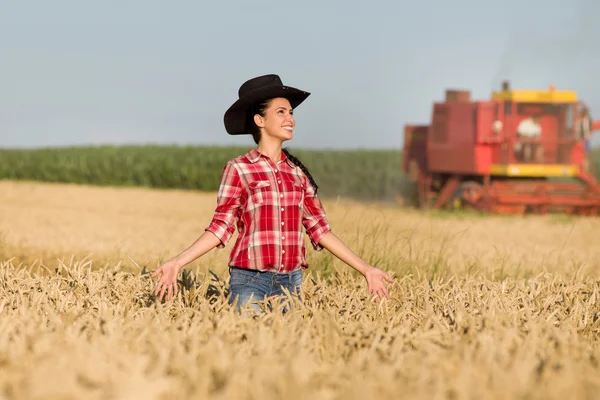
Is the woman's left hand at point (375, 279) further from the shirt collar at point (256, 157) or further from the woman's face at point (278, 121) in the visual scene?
the woman's face at point (278, 121)

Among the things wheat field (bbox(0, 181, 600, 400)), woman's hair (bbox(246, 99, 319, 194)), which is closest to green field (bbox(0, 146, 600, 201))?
wheat field (bbox(0, 181, 600, 400))

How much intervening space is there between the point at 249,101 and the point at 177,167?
93.7ft

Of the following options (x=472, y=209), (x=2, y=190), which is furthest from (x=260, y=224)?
(x=2, y=190)

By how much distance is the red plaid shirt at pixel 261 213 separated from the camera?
173 inches

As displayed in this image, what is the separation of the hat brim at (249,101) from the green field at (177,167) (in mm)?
22493

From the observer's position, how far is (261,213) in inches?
174

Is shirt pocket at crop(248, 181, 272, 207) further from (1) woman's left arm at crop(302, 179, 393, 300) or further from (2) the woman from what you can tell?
(1) woman's left arm at crop(302, 179, 393, 300)

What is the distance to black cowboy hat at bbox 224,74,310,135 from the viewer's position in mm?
4477

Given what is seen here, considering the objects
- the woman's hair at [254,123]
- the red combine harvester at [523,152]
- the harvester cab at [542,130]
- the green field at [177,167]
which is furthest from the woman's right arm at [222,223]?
the green field at [177,167]

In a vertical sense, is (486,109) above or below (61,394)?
above

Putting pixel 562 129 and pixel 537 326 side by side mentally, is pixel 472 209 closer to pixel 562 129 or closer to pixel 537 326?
pixel 562 129

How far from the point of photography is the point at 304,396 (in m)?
2.50

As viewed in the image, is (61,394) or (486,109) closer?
(61,394)

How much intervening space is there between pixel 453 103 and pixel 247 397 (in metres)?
16.9
